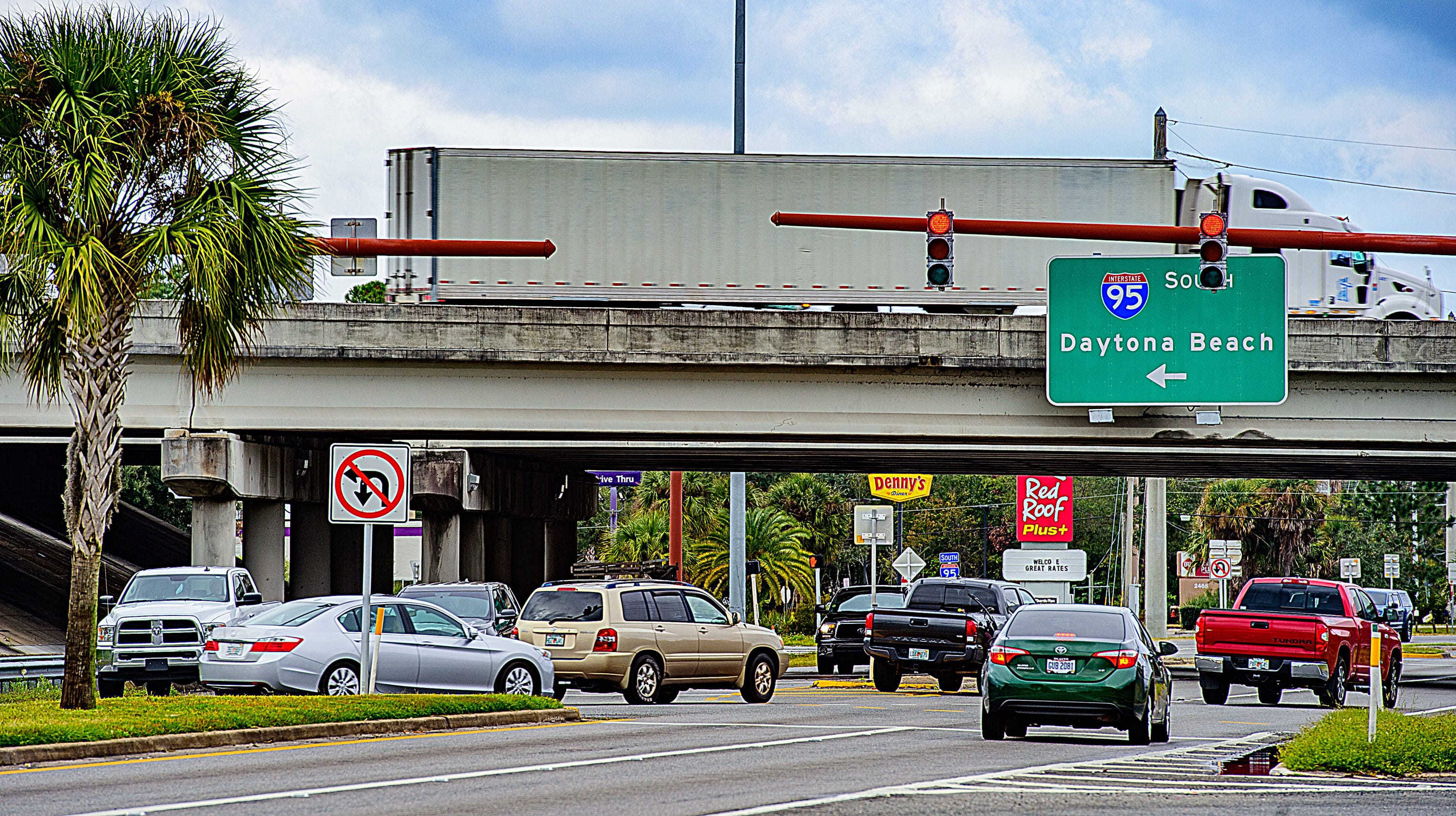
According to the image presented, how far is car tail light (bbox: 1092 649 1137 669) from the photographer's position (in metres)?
16.5

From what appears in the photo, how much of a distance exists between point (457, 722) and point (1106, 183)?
51.7 ft

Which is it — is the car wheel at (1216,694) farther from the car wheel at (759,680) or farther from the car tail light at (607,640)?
the car tail light at (607,640)

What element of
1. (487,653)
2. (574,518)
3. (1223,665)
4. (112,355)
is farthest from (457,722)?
(574,518)

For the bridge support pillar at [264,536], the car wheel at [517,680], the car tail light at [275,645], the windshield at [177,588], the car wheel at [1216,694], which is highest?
the bridge support pillar at [264,536]

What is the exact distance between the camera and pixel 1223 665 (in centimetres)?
2467

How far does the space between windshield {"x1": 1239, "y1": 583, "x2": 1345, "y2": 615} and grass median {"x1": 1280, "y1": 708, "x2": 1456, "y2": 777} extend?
9.50 metres

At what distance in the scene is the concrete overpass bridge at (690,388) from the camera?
27469mm

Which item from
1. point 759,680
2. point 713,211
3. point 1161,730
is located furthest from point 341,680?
point 713,211

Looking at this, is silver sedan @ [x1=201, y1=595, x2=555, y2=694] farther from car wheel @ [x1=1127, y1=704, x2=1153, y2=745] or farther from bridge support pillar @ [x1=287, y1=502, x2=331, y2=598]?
bridge support pillar @ [x1=287, y1=502, x2=331, y2=598]

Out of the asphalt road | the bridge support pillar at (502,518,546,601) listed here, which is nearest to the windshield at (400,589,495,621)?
the asphalt road

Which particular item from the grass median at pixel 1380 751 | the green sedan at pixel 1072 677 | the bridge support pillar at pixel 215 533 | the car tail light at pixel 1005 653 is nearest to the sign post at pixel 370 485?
the car tail light at pixel 1005 653

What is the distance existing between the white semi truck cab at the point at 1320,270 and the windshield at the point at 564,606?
14.9 metres

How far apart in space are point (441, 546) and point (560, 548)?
38.1 ft

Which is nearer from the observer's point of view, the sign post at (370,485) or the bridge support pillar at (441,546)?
the sign post at (370,485)
